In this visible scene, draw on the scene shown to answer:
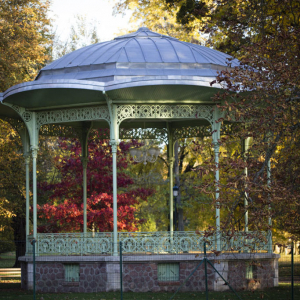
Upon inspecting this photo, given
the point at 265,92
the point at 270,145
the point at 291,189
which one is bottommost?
the point at 291,189

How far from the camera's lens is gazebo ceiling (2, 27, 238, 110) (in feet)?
38.4

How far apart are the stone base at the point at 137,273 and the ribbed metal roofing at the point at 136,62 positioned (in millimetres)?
4396

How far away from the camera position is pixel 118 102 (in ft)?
41.2

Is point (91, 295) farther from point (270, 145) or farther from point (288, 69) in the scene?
point (288, 69)

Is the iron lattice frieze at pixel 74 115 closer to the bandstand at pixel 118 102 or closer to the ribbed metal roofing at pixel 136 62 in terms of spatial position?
the bandstand at pixel 118 102

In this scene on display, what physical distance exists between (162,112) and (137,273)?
3.88m

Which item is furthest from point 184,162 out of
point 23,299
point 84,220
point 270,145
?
point 270,145

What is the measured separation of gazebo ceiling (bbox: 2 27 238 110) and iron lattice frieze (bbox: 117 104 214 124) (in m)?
0.15

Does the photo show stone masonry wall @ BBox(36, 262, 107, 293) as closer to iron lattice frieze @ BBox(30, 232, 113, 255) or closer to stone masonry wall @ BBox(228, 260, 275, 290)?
iron lattice frieze @ BBox(30, 232, 113, 255)

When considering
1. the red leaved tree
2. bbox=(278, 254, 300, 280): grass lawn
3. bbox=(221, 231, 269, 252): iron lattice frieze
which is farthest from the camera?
the red leaved tree

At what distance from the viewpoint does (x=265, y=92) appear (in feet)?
28.0

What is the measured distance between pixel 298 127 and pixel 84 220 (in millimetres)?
8861

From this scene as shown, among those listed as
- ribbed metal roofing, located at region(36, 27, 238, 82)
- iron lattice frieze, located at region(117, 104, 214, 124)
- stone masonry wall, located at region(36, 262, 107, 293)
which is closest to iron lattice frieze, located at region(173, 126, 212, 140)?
ribbed metal roofing, located at region(36, 27, 238, 82)

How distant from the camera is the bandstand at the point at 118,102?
11930 mm
